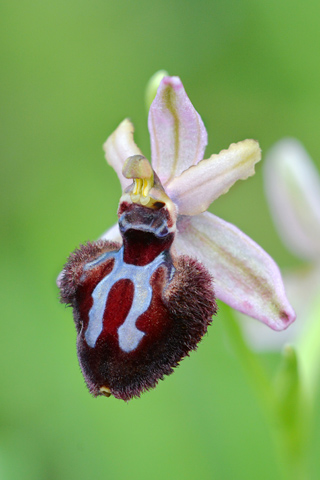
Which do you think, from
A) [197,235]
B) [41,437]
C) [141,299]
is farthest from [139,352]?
[41,437]

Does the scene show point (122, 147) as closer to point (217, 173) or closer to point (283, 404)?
point (217, 173)

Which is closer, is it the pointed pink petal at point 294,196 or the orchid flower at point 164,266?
the orchid flower at point 164,266

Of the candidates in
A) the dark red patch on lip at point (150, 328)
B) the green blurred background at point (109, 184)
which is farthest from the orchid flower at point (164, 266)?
the green blurred background at point (109, 184)

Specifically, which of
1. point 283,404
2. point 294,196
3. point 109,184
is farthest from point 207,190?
point 109,184

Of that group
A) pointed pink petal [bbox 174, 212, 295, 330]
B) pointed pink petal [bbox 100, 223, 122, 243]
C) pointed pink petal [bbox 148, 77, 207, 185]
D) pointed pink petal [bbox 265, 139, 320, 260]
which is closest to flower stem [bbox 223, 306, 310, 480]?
pointed pink petal [bbox 174, 212, 295, 330]

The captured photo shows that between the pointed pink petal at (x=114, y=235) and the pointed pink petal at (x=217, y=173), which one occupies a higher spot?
the pointed pink petal at (x=217, y=173)

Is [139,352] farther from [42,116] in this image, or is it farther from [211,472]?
[42,116]

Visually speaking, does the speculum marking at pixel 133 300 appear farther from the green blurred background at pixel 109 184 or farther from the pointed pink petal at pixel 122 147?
the green blurred background at pixel 109 184
